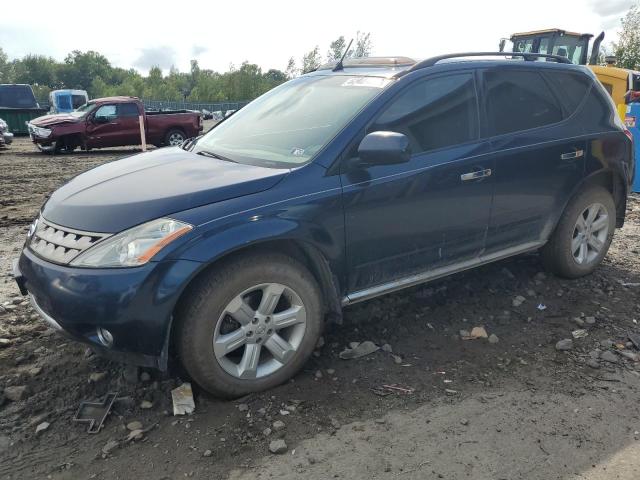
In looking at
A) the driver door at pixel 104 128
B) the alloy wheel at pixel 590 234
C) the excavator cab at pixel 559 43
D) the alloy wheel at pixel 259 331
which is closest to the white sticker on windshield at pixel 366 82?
the alloy wheel at pixel 259 331

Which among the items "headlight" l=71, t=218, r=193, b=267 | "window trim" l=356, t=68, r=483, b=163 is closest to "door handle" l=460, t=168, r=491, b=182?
"window trim" l=356, t=68, r=483, b=163

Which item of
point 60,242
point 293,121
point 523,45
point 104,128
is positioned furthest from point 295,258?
point 104,128

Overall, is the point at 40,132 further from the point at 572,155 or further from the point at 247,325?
the point at 572,155

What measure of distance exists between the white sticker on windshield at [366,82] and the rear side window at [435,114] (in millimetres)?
148

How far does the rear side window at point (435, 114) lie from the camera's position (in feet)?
11.0

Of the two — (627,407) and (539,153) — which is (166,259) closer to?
(627,407)

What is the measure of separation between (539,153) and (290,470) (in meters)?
2.87

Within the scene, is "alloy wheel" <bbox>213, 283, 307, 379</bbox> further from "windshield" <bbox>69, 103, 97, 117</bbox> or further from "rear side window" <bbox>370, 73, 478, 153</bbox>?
"windshield" <bbox>69, 103, 97, 117</bbox>

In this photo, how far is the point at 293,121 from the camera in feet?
11.7

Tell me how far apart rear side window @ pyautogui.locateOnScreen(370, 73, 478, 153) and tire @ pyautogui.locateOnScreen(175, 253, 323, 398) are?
1107 millimetres

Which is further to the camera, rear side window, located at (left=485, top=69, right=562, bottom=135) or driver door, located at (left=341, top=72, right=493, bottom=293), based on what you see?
rear side window, located at (left=485, top=69, right=562, bottom=135)

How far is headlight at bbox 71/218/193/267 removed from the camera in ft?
8.27

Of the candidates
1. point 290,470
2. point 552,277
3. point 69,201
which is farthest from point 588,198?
point 69,201

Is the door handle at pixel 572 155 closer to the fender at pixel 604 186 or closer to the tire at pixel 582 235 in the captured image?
the fender at pixel 604 186
